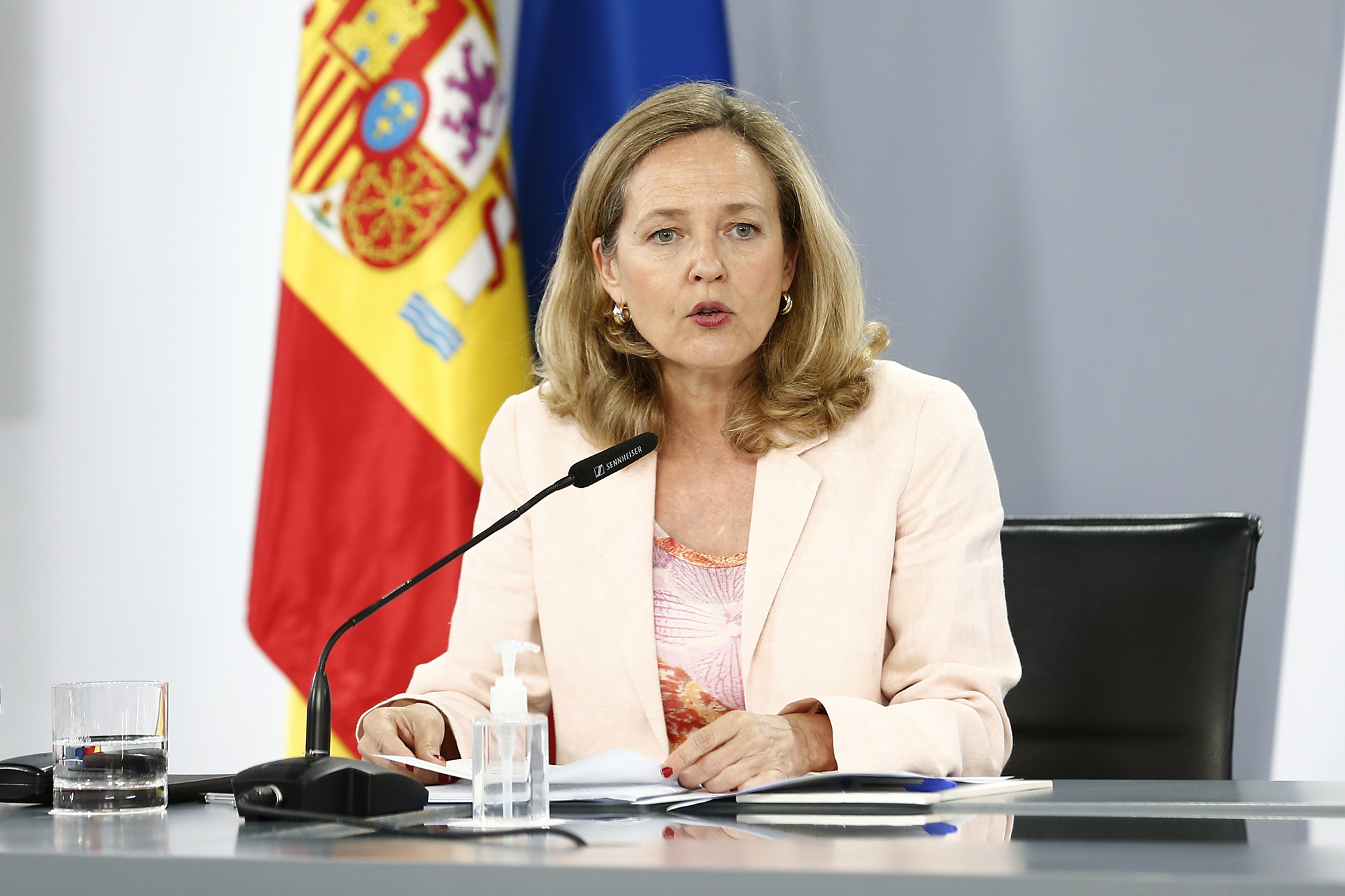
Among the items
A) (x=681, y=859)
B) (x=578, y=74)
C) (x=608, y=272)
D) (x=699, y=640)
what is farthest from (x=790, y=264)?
(x=681, y=859)

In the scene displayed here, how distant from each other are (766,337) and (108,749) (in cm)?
103

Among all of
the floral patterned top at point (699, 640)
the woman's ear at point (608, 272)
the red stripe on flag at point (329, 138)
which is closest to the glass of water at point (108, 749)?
the floral patterned top at point (699, 640)

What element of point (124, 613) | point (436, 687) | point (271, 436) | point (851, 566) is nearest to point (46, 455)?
point (124, 613)

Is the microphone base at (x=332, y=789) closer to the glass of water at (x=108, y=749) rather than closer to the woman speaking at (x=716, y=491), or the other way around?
the glass of water at (x=108, y=749)

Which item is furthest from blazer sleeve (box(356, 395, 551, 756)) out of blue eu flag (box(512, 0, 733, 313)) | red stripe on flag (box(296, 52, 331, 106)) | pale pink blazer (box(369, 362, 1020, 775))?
red stripe on flag (box(296, 52, 331, 106))

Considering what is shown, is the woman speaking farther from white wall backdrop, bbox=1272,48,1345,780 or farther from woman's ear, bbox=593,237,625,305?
white wall backdrop, bbox=1272,48,1345,780

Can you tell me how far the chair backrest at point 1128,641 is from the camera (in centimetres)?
156

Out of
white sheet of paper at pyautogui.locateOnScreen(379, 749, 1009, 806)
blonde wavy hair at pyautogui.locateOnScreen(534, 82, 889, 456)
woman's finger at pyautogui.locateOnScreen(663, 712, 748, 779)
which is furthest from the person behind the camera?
blonde wavy hair at pyautogui.locateOnScreen(534, 82, 889, 456)

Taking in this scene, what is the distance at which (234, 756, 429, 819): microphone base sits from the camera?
34.0 inches

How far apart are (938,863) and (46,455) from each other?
2811 mm

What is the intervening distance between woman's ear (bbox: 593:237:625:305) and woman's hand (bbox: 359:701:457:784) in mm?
645

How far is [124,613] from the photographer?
2.91 metres

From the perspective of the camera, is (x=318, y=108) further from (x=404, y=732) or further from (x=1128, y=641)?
(x=1128, y=641)

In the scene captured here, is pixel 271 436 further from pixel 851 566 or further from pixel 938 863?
pixel 938 863
